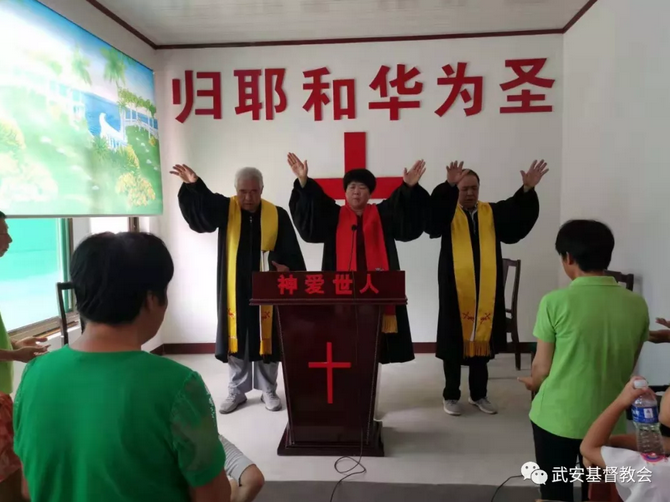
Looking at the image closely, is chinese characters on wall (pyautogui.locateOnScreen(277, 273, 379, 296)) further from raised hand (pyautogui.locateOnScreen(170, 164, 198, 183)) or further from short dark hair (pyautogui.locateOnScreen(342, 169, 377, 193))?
raised hand (pyautogui.locateOnScreen(170, 164, 198, 183))

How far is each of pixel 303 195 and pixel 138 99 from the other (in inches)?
73.1

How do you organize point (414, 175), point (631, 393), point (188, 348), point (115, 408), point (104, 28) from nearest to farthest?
point (115, 408) < point (631, 393) < point (414, 175) < point (104, 28) < point (188, 348)

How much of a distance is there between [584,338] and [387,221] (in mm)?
1499

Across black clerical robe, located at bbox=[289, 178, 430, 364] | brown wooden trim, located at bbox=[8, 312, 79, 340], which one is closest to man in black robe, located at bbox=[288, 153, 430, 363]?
black clerical robe, located at bbox=[289, 178, 430, 364]

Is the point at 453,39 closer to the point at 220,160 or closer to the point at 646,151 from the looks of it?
the point at 646,151

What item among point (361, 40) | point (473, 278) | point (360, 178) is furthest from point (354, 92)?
point (473, 278)

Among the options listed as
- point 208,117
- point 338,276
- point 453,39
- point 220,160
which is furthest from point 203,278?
point 453,39

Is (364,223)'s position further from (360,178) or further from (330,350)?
(330,350)

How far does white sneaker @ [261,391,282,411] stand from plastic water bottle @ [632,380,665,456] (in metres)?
2.18

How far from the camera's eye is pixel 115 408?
693mm

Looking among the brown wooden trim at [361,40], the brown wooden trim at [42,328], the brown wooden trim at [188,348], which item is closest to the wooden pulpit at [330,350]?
the brown wooden trim at [42,328]

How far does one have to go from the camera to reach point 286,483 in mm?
2168

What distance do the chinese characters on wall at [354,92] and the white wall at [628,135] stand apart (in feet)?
1.18

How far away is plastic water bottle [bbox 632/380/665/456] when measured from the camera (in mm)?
1062
